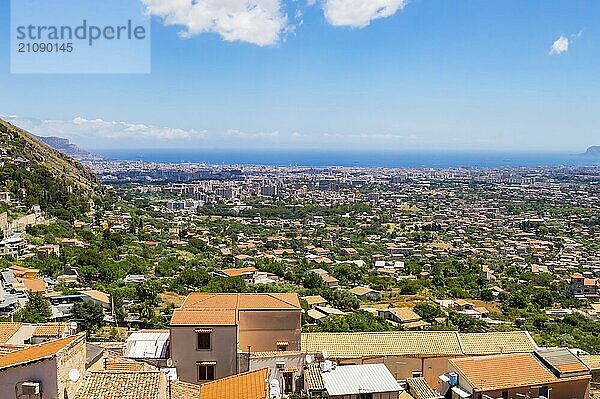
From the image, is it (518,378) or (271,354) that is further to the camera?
(271,354)

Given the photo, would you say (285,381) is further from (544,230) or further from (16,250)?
(544,230)

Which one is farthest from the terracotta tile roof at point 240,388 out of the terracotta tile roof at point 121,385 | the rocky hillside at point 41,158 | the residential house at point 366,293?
the rocky hillside at point 41,158

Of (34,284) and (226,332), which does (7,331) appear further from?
(34,284)

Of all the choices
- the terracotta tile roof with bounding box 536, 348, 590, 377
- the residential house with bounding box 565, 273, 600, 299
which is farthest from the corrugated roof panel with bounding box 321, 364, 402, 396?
the residential house with bounding box 565, 273, 600, 299

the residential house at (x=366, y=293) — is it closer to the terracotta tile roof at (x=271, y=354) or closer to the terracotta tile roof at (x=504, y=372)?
the terracotta tile roof at (x=271, y=354)

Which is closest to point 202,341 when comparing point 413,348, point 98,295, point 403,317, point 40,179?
point 413,348

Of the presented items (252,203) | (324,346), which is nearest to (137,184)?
(252,203)
